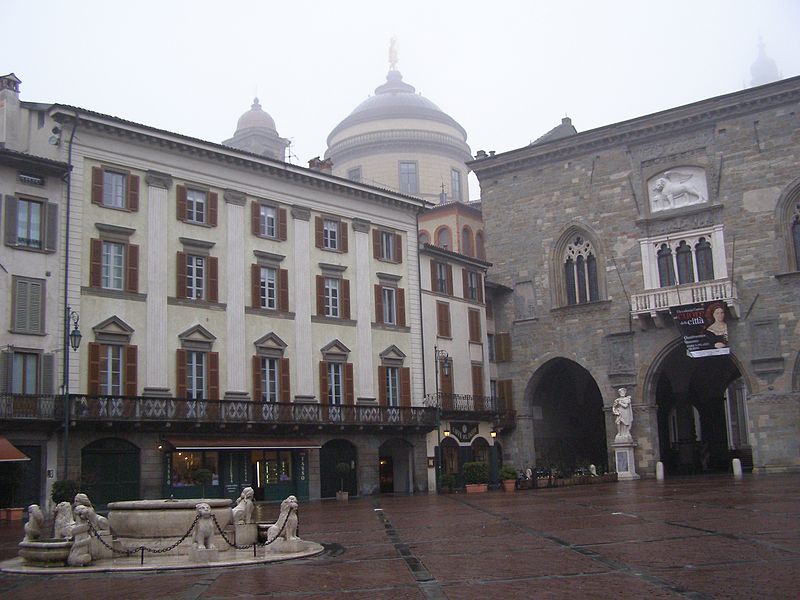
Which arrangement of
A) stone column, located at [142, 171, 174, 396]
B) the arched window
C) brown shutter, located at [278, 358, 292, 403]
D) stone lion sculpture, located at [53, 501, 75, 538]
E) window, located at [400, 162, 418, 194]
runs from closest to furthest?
stone lion sculpture, located at [53, 501, 75, 538] < stone column, located at [142, 171, 174, 396] < brown shutter, located at [278, 358, 292, 403] < the arched window < window, located at [400, 162, 418, 194]

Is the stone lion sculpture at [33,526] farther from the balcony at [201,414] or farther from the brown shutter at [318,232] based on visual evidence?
the brown shutter at [318,232]

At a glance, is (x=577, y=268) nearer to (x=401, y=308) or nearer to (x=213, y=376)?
(x=401, y=308)

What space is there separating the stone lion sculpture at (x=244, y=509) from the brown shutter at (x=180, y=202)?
20254mm

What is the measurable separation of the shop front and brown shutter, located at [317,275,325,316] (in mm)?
5678

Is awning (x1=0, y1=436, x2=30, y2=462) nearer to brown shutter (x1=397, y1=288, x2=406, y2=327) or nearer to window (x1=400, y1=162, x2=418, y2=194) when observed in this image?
brown shutter (x1=397, y1=288, x2=406, y2=327)

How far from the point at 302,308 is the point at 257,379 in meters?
3.89

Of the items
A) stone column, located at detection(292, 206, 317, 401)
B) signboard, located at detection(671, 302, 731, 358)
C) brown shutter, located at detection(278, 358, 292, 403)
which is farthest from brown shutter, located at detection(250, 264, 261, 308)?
signboard, located at detection(671, 302, 731, 358)

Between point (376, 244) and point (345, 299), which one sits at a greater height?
point (376, 244)

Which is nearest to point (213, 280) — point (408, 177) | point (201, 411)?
point (201, 411)

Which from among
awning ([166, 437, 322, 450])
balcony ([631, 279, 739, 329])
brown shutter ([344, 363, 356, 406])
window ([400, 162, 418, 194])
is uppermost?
window ([400, 162, 418, 194])

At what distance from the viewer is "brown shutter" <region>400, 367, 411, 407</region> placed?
44.0 m

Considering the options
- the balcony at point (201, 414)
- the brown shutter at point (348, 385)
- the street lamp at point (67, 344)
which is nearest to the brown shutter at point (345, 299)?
the brown shutter at point (348, 385)

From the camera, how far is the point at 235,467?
3709 cm

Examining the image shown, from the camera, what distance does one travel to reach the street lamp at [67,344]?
29.8 metres
